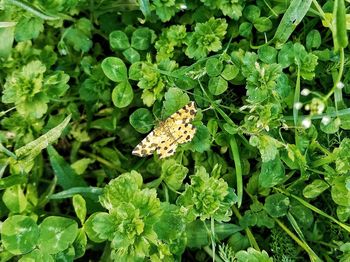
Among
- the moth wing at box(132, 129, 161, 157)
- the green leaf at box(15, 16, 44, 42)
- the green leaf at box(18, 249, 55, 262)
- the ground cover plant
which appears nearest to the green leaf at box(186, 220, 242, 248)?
the ground cover plant

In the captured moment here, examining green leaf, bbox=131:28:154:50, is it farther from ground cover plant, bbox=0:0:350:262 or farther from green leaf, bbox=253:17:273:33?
green leaf, bbox=253:17:273:33

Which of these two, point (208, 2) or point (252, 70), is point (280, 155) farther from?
point (208, 2)

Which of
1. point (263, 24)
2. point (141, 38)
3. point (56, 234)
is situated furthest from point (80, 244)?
point (263, 24)

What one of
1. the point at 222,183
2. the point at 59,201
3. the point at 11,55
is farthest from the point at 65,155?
the point at 222,183

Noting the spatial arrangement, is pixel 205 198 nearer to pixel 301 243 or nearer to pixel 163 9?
pixel 301 243

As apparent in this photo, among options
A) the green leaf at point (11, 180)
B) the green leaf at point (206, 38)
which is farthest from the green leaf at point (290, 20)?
the green leaf at point (11, 180)
